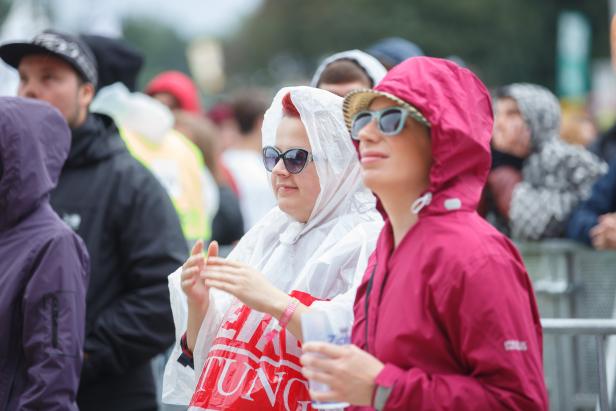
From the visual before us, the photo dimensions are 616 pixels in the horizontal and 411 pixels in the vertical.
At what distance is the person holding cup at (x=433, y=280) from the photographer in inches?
118

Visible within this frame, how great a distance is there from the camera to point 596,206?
21.7 ft

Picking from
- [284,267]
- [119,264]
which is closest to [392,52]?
[119,264]

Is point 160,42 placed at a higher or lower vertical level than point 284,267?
lower

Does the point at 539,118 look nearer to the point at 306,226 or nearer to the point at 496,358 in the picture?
the point at 306,226

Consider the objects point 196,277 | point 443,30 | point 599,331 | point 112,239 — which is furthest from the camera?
point 443,30

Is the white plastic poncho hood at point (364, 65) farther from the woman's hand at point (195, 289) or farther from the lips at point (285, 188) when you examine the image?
the woman's hand at point (195, 289)

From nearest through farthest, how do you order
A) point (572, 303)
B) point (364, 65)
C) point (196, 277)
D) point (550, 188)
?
point (196, 277)
point (364, 65)
point (572, 303)
point (550, 188)

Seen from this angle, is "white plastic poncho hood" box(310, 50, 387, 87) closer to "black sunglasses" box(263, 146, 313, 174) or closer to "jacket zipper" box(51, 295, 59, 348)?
"black sunglasses" box(263, 146, 313, 174)

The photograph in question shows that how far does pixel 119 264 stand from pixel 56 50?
1051 millimetres

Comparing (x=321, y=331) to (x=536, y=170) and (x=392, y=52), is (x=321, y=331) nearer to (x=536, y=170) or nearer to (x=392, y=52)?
(x=392, y=52)

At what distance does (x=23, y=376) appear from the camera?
4242mm

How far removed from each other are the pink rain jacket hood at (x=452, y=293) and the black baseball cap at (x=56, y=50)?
2619 millimetres

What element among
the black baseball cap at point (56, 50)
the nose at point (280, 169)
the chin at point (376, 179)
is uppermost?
the black baseball cap at point (56, 50)

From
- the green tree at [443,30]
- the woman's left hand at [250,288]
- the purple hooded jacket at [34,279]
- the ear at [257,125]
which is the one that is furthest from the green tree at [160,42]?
the woman's left hand at [250,288]
